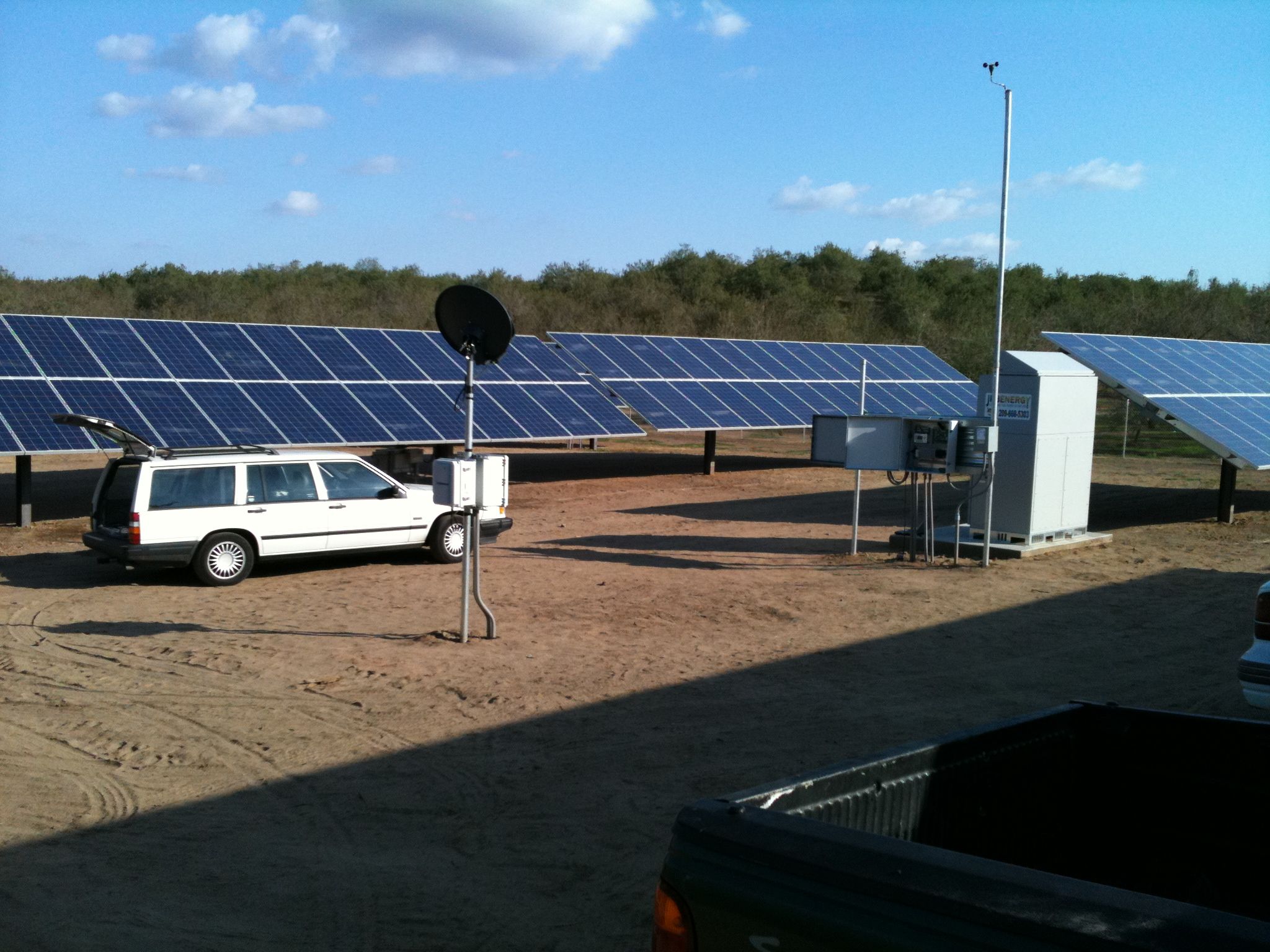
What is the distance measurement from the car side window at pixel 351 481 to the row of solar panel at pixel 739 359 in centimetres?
1093

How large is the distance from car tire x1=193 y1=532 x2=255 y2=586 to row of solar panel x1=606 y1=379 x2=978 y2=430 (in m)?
11.0

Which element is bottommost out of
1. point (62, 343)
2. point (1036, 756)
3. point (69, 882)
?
point (69, 882)

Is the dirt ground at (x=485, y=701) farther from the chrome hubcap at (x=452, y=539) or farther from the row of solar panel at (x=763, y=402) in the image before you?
the row of solar panel at (x=763, y=402)

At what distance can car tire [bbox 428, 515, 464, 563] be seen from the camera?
14.6 metres

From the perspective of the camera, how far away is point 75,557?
1489 cm

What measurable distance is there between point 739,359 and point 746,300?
35.1 meters

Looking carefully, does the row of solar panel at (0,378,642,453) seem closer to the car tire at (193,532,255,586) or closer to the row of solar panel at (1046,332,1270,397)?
the car tire at (193,532,255,586)

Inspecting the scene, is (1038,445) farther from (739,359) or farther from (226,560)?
(739,359)

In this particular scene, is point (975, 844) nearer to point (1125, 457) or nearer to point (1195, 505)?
point (1195, 505)

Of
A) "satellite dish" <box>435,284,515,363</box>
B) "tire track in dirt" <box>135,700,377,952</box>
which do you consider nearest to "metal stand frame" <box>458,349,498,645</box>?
"satellite dish" <box>435,284,515,363</box>

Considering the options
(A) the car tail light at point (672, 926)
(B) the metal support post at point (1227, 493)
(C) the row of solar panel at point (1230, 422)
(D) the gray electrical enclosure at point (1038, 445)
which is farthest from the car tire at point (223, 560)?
(B) the metal support post at point (1227, 493)

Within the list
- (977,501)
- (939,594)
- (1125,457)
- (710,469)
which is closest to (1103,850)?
(939,594)

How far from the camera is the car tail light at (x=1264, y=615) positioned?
6883mm

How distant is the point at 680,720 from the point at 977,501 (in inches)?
331
